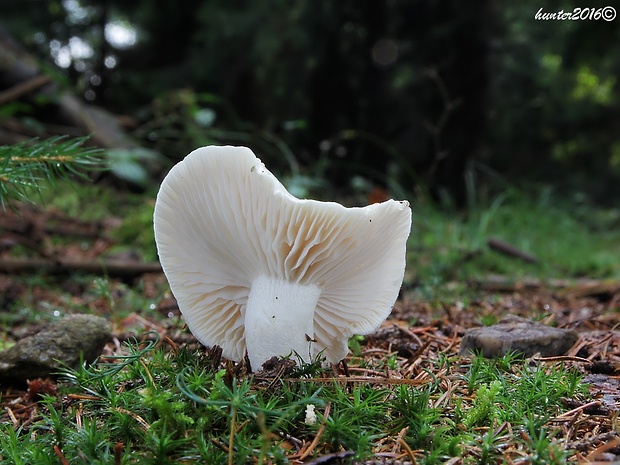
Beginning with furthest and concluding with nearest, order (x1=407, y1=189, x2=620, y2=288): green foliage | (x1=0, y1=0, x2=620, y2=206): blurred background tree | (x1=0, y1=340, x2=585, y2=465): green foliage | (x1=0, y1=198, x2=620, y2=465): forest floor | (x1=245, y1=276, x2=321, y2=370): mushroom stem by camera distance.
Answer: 1. (x1=0, y1=0, x2=620, y2=206): blurred background tree
2. (x1=407, y1=189, x2=620, y2=288): green foliage
3. (x1=245, y1=276, x2=321, y2=370): mushroom stem
4. (x1=0, y1=198, x2=620, y2=465): forest floor
5. (x1=0, y1=340, x2=585, y2=465): green foliage

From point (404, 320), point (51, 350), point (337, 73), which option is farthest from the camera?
point (337, 73)

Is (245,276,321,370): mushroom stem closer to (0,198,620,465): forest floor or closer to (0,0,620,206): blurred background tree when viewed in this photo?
(0,198,620,465): forest floor

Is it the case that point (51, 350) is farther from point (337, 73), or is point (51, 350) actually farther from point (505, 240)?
point (337, 73)

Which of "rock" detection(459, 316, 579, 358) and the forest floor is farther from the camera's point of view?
"rock" detection(459, 316, 579, 358)

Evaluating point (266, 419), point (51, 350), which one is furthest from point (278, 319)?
point (51, 350)

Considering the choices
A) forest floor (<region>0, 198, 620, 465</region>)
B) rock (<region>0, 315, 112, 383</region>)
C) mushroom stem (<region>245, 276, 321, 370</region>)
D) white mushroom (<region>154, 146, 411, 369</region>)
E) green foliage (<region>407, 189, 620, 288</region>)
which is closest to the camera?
forest floor (<region>0, 198, 620, 465</region>)

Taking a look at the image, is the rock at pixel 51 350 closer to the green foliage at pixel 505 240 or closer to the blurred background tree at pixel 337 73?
the green foliage at pixel 505 240

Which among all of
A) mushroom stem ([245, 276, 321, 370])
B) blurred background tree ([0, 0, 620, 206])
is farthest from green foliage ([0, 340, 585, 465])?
blurred background tree ([0, 0, 620, 206])
